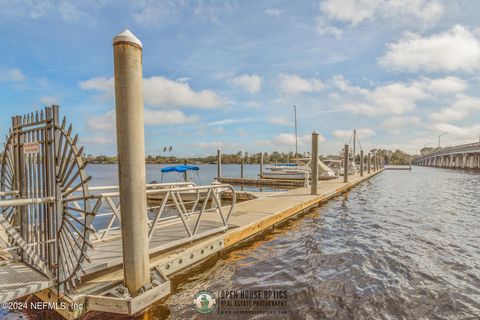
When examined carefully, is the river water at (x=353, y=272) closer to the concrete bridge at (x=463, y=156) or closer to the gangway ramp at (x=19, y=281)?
the gangway ramp at (x=19, y=281)

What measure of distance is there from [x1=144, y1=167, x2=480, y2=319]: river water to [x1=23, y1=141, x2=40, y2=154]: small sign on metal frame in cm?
303

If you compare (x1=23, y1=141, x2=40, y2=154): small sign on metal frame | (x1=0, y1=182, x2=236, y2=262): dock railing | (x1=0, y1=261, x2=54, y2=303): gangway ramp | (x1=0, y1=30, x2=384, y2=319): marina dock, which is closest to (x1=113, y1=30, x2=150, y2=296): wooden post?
(x1=0, y1=30, x2=384, y2=319): marina dock

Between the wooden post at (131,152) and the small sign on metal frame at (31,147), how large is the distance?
1.24 m

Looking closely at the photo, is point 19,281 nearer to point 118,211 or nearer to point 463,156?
point 118,211

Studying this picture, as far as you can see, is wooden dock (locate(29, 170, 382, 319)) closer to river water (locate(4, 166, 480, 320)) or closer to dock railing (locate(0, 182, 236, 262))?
dock railing (locate(0, 182, 236, 262))

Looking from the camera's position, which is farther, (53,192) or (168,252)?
(168,252)

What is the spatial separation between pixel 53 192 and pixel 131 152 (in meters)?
1.23

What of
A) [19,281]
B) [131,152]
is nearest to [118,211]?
[19,281]

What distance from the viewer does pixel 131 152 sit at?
3734 mm

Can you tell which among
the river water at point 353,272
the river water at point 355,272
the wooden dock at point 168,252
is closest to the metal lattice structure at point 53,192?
the wooden dock at point 168,252

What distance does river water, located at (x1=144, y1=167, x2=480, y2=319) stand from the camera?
4.70 metres

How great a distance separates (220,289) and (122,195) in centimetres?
286

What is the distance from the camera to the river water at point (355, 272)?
15.4 ft

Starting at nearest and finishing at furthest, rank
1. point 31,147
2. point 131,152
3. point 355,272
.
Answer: point 131,152
point 31,147
point 355,272
